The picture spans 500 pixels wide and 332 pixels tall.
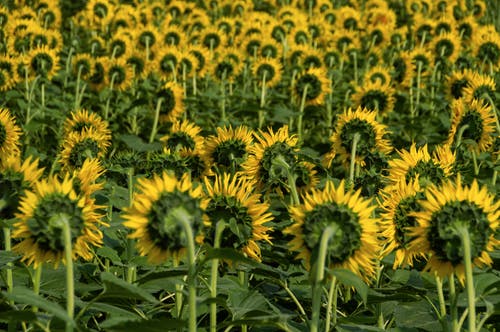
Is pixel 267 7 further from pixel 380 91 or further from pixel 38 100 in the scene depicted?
pixel 380 91

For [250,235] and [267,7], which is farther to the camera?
[267,7]

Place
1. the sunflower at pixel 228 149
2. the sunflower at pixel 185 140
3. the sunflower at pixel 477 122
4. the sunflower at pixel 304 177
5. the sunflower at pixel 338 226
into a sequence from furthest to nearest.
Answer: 1. the sunflower at pixel 477 122
2. the sunflower at pixel 185 140
3. the sunflower at pixel 228 149
4. the sunflower at pixel 304 177
5. the sunflower at pixel 338 226

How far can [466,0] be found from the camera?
12688 mm

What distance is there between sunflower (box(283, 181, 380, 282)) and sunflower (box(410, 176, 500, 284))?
0.53 ft

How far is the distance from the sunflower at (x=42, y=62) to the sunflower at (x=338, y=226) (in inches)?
186

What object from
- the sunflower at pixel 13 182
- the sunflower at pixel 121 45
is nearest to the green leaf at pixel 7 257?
the sunflower at pixel 13 182

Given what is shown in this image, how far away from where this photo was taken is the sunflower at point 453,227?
2268 millimetres

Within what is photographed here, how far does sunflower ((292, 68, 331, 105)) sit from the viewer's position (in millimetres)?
6207

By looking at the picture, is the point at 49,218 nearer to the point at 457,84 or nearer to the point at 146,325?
the point at 146,325

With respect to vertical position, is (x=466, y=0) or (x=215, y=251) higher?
(x=466, y=0)

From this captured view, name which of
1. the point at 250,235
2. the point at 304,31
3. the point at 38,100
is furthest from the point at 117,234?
the point at 304,31

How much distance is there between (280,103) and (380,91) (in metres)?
2.26

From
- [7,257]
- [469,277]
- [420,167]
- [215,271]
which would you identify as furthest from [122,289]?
[420,167]

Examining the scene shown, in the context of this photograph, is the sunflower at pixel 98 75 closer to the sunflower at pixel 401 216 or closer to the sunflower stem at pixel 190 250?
the sunflower at pixel 401 216
